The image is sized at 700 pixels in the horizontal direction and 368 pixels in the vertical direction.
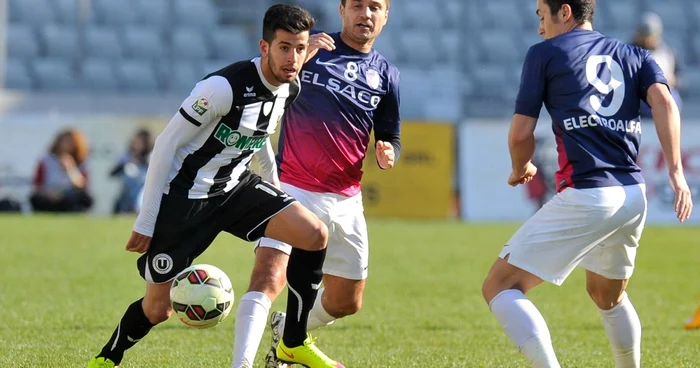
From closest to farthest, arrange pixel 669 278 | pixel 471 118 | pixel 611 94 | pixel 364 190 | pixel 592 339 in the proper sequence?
pixel 611 94
pixel 592 339
pixel 669 278
pixel 364 190
pixel 471 118

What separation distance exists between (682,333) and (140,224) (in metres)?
4.26

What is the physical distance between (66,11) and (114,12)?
0.94 m

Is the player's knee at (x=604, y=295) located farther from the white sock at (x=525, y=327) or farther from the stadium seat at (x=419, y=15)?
the stadium seat at (x=419, y=15)

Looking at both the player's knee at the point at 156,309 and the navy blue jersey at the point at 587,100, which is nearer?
the navy blue jersey at the point at 587,100

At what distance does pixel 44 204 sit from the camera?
18.1 meters

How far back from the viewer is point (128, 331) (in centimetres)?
573

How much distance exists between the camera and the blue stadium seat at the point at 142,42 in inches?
861

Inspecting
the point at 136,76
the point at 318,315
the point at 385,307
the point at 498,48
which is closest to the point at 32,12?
the point at 136,76

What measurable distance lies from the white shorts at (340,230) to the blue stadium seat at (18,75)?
53.5ft

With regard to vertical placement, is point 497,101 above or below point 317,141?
below

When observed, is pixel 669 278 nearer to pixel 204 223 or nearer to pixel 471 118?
pixel 204 223

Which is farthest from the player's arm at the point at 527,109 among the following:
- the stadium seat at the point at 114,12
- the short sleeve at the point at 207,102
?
the stadium seat at the point at 114,12

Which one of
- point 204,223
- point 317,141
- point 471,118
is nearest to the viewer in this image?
point 204,223

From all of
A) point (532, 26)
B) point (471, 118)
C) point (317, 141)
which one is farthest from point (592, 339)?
point (532, 26)
